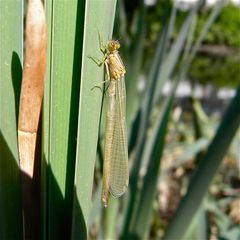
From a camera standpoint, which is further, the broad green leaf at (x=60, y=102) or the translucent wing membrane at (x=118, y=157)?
the translucent wing membrane at (x=118, y=157)

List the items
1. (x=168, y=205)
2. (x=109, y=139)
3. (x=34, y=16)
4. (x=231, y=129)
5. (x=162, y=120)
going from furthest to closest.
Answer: (x=168, y=205), (x=162, y=120), (x=231, y=129), (x=109, y=139), (x=34, y=16)

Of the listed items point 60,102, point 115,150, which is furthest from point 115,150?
point 60,102

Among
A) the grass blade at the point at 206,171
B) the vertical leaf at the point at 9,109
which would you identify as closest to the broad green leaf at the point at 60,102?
the vertical leaf at the point at 9,109

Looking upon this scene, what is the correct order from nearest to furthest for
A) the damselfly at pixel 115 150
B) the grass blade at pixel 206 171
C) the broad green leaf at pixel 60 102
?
1. the broad green leaf at pixel 60 102
2. the damselfly at pixel 115 150
3. the grass blade at pixel 206 171

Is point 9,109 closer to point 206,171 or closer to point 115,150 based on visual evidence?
point 115,150

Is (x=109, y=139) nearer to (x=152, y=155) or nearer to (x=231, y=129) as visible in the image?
(x=231, y=129)

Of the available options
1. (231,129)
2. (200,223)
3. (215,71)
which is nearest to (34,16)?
(231,129)

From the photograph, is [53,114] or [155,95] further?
[155,95]

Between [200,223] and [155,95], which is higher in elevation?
[155,95]

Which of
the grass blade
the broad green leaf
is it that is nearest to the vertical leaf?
the broad green leaf

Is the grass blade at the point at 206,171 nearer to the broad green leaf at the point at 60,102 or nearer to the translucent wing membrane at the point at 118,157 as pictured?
the translucent wing membrane at the point at 118,157
